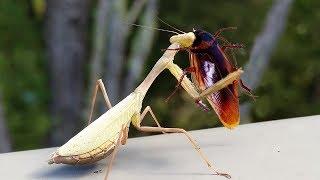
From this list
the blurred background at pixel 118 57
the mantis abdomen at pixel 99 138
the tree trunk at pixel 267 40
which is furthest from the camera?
the blurred background at pixel 118 57

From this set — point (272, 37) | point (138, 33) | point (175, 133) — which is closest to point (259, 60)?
A: point (272, 37)

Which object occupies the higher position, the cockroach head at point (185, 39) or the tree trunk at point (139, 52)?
the cockroach head at point (185, 39)

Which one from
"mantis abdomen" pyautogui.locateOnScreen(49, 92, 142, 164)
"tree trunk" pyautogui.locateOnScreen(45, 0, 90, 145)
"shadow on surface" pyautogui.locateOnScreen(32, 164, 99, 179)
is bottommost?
"tree trunk" pyautogui.locateOnScreen(45, 0, 90, 145)

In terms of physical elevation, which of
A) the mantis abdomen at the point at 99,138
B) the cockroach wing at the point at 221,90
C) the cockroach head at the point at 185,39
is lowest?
the mantis abdomen at the point at 99,138

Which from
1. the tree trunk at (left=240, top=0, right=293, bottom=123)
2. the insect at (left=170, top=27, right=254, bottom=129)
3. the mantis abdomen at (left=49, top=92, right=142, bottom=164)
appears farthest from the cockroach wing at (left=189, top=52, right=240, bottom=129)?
the tree trunk at (left=240, top=0, right=293, bottom=123)

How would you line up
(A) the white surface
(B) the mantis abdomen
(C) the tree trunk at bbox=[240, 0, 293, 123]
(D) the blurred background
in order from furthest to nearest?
(D) the blurred background < (C) the tree trunk at bbox=[240, 0, 293, 123] < (B) the mantis abdomen < (A) the white surface

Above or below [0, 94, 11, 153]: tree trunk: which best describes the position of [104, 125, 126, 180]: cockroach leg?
above

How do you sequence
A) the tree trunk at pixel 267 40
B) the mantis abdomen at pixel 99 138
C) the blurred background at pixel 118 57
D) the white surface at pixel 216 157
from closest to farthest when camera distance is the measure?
the white surface at pixel 216 157
the mantis abdomen at pixel 99 138
the tree trunk at pixel 267 40
the blurred background at pixel 118 57

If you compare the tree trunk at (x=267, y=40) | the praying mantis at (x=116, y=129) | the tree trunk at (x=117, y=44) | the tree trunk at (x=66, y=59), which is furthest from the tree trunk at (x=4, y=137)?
the praying mantis at (x=116, y=129)

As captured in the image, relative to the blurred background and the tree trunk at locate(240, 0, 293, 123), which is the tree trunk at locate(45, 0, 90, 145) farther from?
the tree trunk at locate(240, 0, 293, 123)

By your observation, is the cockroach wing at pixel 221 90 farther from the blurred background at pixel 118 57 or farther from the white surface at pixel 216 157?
the blurred background at pixel 118 57
